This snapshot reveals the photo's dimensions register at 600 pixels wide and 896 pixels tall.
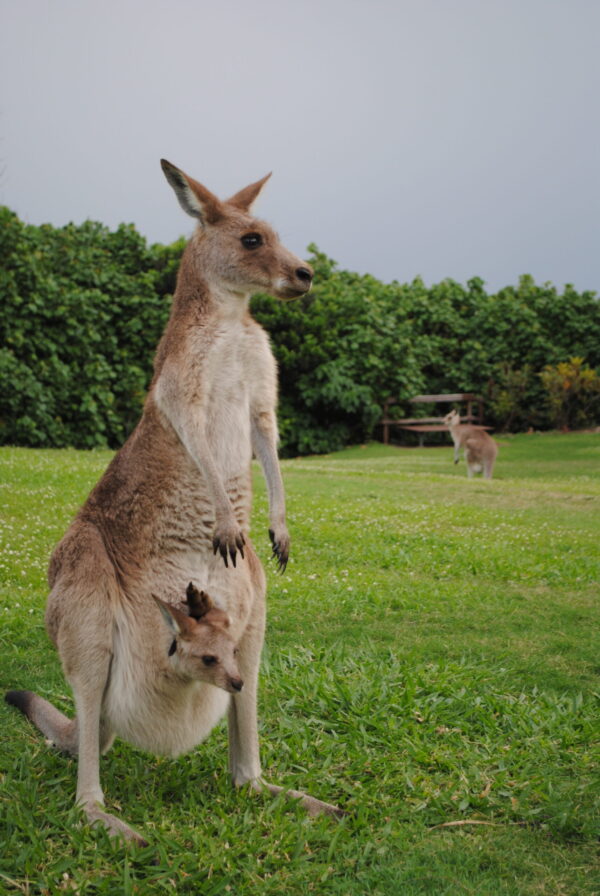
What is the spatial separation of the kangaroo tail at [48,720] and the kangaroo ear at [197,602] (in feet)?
3.10

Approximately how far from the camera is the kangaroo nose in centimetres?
287

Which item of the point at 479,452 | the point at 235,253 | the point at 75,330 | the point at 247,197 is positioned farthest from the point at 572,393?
the point at 235,253

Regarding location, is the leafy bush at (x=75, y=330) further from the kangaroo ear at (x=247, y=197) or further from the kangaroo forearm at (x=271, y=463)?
the kangaroo forearm at (x=271, y=463)

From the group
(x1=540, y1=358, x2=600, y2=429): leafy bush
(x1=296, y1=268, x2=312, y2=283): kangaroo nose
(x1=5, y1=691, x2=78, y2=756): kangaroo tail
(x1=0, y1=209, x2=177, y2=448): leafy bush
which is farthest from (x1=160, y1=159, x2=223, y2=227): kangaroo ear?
(x1=540, y1=358, x2=600, y2=429): leafy bush

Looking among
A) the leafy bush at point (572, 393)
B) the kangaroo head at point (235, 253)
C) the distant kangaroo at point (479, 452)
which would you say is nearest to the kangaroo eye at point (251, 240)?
the kangaroo head at point (235, 253)

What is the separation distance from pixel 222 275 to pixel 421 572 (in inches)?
174

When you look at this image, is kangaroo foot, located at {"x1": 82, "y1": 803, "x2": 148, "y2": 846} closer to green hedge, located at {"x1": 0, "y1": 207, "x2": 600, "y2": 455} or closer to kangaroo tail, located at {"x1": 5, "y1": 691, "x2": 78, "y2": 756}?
kangaroo tail, located at {"x1": 5, "y1": 691, "x2": 78, "y2": 756}

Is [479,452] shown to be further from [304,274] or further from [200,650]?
[200,650]

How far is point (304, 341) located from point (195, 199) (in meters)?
18.0

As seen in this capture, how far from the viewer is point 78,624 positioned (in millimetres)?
2652

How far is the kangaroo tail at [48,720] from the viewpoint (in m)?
3.24

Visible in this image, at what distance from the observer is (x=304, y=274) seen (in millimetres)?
2895

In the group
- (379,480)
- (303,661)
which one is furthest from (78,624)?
(379,480)

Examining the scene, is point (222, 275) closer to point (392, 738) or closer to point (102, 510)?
point (102, 510)
